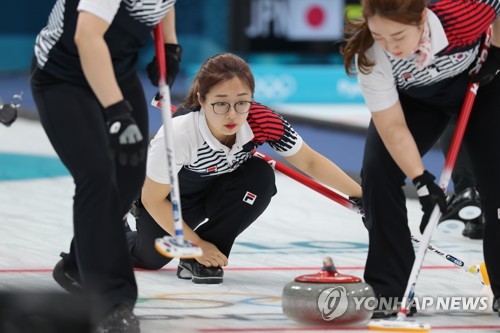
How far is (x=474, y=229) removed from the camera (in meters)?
4.92

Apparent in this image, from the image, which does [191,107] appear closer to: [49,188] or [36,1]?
[49,188]

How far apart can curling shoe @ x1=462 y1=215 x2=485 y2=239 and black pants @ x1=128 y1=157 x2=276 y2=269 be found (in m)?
1.20

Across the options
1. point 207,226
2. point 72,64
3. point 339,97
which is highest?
point 72,64

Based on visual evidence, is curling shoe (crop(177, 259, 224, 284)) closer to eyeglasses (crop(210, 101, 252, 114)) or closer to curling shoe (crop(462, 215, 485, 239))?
eyeglasses (crop(210, 101, 252, 114))

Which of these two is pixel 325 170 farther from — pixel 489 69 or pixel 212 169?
pixel 489 69

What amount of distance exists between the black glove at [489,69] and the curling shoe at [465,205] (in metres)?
1.56

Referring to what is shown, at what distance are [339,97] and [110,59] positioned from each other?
8.31 m

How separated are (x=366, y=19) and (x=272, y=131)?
780mm

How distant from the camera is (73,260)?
334cm

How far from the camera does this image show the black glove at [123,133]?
2910mm

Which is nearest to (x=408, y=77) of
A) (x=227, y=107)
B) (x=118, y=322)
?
(x=227, y=107)

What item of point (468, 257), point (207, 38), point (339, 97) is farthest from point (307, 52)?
point (468, 257)

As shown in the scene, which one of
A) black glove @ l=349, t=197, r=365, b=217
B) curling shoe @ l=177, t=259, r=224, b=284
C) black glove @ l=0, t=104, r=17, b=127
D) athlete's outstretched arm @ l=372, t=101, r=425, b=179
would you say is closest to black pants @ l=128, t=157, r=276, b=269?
curling shoe @ l=177, t=259, r=224, b=284

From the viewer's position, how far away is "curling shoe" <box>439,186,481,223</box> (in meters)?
4.89
